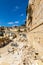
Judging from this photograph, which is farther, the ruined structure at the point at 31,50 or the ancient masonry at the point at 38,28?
the ancient masonry at the point at 38,28

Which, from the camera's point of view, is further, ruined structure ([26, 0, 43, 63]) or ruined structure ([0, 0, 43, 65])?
ruined structure ([26, 0, 43, 63])

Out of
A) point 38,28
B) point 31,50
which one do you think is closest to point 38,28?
point 38,28

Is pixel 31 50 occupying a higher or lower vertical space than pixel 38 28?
lower

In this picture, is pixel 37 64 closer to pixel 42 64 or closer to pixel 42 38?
pixel 42 64

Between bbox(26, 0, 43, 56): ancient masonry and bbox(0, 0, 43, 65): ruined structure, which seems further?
bbox(26, 0, 43, 56): ancient masonry

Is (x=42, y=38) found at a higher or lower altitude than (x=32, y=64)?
higher

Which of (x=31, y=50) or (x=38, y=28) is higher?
(x=38, y=28)

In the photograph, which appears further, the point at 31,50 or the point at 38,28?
the point at 38,28

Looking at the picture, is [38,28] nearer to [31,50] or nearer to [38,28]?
[38,28]

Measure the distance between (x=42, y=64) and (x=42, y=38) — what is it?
199 centimetres

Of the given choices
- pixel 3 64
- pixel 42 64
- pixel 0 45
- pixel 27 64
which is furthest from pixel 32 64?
pixel 0 45

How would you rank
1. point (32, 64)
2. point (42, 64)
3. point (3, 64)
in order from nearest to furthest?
point (42, 64)
point (32, 64)
point (3, 64)

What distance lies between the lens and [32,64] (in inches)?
144

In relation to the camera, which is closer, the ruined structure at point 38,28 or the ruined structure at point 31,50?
the ruined structure at point 31,50
